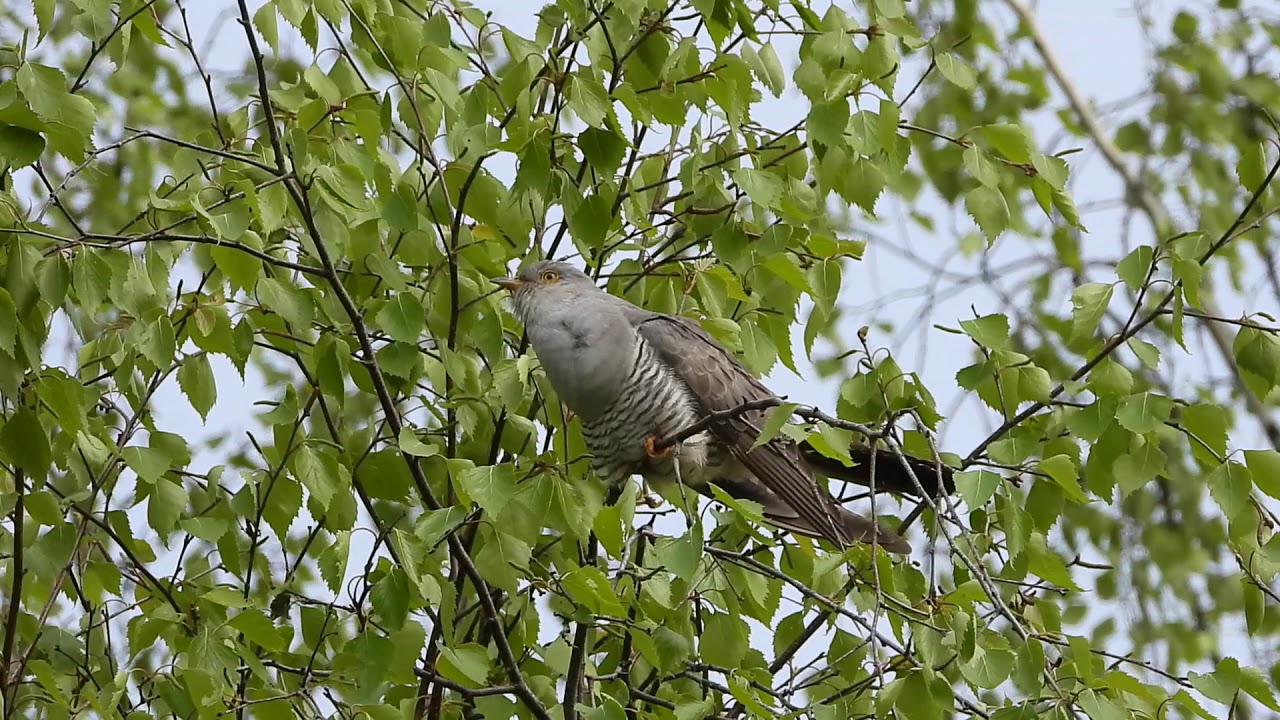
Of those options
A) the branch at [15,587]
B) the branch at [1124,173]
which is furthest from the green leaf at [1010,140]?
the branch at [1124,173]

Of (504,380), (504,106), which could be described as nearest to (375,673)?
(504,380)

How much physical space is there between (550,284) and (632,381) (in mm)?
297

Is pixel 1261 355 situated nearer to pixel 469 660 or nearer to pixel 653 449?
pixel 653 449

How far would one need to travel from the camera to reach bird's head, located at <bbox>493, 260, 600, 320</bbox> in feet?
11.3

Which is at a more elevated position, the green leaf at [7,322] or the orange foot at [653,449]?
the orange foot at [653,449]

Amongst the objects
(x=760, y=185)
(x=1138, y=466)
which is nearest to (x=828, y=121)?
(x=760, y=185)

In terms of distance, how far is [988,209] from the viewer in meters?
2.80

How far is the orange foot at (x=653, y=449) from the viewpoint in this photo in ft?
10.3

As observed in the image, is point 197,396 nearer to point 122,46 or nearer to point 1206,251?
point 122,46

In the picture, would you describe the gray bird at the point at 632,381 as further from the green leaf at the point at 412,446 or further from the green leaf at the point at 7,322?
the green leaf at the point at 7,322

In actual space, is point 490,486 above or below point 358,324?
below

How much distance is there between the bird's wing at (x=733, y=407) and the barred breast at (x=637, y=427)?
0.04 meters

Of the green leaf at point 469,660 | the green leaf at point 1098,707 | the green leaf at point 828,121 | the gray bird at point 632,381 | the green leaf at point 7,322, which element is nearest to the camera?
the green leaf at point 1098,707

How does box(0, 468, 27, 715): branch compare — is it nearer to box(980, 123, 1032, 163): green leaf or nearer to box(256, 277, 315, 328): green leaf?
box(256, 277, 315, 328): green leaf
